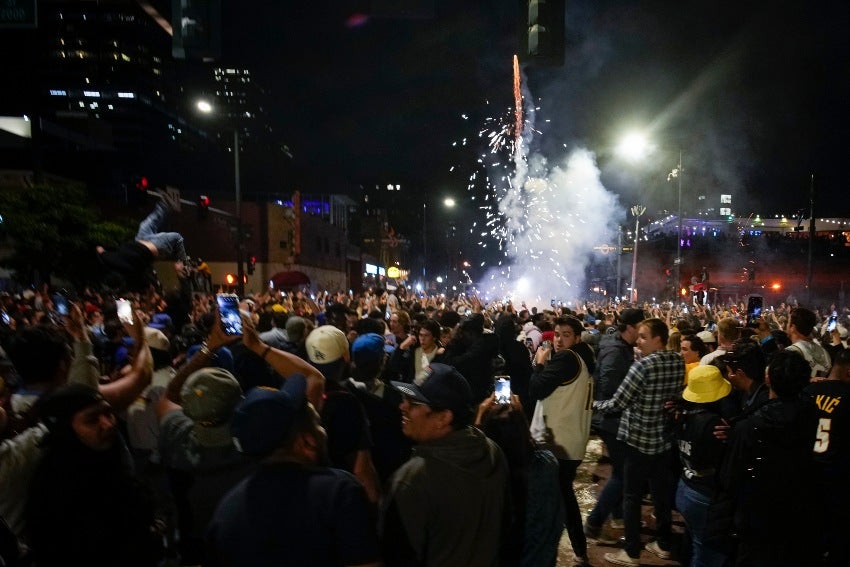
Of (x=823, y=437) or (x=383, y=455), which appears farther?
(x=823, y=437)

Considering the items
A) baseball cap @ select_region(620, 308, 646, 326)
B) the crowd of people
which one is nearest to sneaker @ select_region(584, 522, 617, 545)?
the crowd of people

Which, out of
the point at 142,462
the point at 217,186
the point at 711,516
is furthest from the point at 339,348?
the point at 217,186

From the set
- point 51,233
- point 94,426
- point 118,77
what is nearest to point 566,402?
point 94,426

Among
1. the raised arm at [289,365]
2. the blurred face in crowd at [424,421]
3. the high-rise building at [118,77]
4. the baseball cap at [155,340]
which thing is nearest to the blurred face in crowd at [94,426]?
the raised arm at [289,365]

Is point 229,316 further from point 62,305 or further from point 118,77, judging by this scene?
point 118,77

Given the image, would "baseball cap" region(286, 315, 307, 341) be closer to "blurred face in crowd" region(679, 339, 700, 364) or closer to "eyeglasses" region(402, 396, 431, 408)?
"eyeglasses" region(402, 396, 431, 408)

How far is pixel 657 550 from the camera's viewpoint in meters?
5.56

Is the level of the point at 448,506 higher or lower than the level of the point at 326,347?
lower

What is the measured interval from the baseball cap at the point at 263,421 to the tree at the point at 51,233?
2395 cm

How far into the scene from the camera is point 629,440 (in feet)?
17.3

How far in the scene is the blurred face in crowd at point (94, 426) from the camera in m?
2.61

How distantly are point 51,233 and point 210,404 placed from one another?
2387cm

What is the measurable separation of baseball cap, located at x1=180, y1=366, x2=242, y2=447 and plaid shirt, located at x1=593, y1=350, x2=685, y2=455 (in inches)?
138

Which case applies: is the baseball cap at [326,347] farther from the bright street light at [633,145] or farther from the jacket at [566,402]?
the bright street light at [633,145]
